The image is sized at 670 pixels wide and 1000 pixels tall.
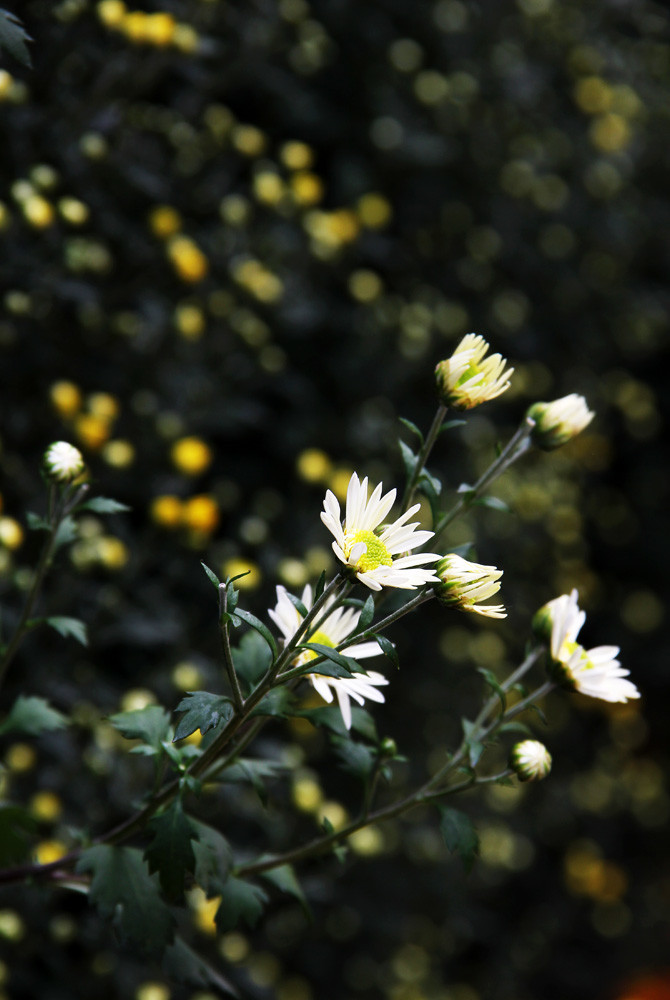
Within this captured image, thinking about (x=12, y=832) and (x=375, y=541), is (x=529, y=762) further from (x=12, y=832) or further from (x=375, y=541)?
(x=12, y=832)

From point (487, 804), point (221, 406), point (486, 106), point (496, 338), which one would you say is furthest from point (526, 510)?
point (486, 106)

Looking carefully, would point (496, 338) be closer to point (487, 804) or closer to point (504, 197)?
point (504, 197)

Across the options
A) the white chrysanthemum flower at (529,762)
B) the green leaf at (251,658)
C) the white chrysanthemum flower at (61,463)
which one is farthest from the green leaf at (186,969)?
the white chrysanthemum flower at (61,463)

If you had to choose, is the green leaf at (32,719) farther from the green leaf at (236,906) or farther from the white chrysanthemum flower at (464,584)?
the white chrysanthemum flower at (464,584)

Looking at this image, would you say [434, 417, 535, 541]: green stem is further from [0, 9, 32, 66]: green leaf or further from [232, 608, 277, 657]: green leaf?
[0, 9, 32, 66]: green leaf

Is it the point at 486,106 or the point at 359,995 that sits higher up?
the point at 486,106

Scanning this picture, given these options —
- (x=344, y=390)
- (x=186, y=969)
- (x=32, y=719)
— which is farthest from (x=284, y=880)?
(x=344, y=390)
